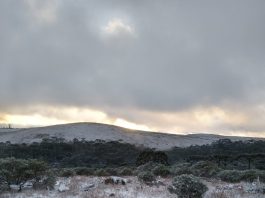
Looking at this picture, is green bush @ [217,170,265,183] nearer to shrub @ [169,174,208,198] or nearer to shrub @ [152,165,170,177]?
shrub @ [152,165,170,177]

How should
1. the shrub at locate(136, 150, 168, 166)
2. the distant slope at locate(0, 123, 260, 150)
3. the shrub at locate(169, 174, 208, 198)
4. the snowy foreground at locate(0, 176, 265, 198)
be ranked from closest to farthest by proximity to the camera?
the shrub at locate(169, 174, 208, 198) → the snowy foreground at locate(0, 176, 265, 198) → the shrub at locate(136, 150, 168, 166) → the distant slope at locate(0, 123, 260, 150)

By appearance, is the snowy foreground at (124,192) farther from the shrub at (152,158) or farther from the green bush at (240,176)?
the shrub at (152,158)

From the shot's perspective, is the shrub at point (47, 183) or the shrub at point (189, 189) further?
the shrub at point (47, 183)

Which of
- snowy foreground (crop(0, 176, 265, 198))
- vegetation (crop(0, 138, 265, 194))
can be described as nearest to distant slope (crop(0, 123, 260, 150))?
vegetation (crop(0, 138, 265, 194))

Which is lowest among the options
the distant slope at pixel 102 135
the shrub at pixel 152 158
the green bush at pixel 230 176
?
the green bush at pixel 230 176

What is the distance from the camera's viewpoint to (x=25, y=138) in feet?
381

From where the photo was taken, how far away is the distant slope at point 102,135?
382 ft

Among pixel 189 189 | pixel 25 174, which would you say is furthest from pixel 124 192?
pixel 25 174

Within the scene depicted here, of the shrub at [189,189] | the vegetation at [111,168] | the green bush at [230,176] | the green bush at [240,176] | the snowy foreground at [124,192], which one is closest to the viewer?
the shrub at [189,189]

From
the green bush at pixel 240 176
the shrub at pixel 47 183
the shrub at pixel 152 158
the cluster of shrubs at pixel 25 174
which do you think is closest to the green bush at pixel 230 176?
the green bush at pixel 240 176

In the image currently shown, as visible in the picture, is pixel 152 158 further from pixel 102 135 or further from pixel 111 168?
pixel 102 135

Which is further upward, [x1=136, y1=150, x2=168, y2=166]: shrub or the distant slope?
the distant slope

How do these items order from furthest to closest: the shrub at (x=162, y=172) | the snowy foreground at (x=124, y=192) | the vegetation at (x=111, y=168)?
the shrub at (x=162, y=172) → the vegetation at (x=111, y=168) → the snowy foreground at (x=124, y=192)

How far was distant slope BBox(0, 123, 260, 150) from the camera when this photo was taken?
382 ft
